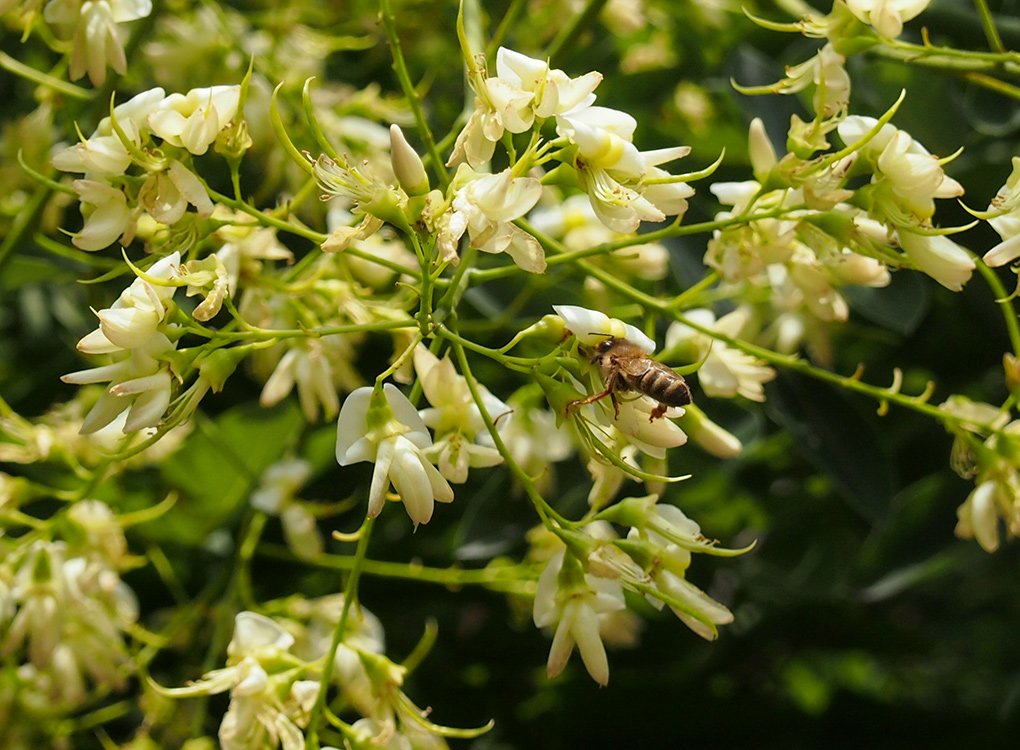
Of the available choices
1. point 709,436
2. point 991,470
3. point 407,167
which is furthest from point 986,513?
point 407,167

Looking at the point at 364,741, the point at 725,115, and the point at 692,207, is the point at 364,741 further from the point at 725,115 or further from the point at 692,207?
the point at 725,115

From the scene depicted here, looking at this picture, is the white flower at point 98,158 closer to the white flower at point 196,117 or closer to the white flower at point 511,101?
the white flower at point 196,117

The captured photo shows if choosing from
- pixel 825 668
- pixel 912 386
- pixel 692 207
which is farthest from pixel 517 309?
pixel 825 668

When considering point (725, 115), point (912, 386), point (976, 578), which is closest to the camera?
point (725, 115)

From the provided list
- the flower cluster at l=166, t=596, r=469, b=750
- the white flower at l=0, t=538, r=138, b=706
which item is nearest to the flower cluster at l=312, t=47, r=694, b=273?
the flower cluster at l=166, t=596, r=469, b=750

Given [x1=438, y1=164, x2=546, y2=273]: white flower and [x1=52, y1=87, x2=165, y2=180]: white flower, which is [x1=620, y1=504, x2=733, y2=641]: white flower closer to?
[x1=438, y1=164, x2=546, y2=273]: white flower

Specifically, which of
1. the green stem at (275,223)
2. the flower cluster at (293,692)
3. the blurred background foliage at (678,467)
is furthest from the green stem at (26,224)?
the flower cluster at (293,692)

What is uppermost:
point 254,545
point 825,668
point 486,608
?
point 254,545

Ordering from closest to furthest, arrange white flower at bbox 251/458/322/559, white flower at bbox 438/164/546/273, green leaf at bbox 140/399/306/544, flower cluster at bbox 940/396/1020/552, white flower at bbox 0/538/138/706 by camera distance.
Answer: white flower at bbox 438/164/546/273
flower cluster at bbox 940/396/1020/552
white flower at bbox 0/538/138/706
white flower at bbox 251/458/322/559
green leaf at bbox 140/399/306/544
